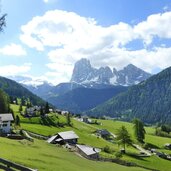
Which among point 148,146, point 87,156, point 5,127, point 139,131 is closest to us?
point 87,156

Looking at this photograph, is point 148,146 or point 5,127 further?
point 148,146

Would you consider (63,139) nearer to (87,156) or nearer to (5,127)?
(5,127)

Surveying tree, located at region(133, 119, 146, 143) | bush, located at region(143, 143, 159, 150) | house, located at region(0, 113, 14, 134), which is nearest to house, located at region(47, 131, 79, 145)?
house, located at region(0, 113, 14, 134)

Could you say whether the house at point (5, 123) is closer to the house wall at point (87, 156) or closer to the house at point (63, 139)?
the house at point (63, 139)

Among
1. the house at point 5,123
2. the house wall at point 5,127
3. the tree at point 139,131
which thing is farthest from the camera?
the tree at point 139,131

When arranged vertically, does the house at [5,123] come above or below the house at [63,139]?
above

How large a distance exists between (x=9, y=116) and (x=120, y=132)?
1914 inches

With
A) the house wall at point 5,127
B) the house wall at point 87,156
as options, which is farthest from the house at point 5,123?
the house wall at point 87,156

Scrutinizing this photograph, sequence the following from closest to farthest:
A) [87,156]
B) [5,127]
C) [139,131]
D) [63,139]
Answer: [87,156]
[5,127]
[63,139]
[139,131]

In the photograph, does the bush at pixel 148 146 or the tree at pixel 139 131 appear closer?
the bush at pixel 148 146

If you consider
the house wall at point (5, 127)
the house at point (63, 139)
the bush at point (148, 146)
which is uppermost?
the house wall at point (5, 127)

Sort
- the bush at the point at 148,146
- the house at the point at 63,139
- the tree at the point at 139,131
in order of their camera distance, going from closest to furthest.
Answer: the house at the point at 63,139
the bush at the point at 148,146
the tree at the point at 139,131

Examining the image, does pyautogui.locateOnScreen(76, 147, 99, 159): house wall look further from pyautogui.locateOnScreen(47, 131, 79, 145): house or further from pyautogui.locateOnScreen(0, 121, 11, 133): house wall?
pyautogui.locateOnScreen(0, 121, 11, 133): house wall

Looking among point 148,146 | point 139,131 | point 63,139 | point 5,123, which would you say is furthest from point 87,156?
point 139,131
